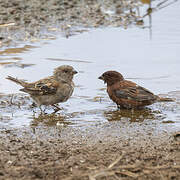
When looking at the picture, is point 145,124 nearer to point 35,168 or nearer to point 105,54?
point 35,168

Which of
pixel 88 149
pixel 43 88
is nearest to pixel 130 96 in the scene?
pixel 43 88

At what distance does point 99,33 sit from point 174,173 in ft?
25.2

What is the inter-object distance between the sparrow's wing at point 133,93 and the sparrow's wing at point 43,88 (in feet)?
3.42

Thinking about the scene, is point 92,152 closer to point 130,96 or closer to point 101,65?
point 130,96

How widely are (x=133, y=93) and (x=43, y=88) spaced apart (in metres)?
1.50

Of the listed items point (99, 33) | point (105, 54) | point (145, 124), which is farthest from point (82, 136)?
point (99, 33)

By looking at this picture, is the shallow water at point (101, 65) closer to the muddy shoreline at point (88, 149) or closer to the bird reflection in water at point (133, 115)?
the bird reflection in water at point (133, 115)

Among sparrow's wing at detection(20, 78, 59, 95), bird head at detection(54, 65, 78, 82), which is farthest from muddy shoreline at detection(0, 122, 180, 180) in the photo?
bird head at detection(54, 65, 78, 82)

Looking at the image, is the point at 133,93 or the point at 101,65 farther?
the point at 101,65

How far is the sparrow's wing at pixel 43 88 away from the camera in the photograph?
8117mm

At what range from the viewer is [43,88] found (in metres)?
8.17

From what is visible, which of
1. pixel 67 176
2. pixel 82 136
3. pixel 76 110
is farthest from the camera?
pixel 76 110

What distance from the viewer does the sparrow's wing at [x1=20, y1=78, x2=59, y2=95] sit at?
8.12 metres

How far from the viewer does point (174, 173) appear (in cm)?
505
